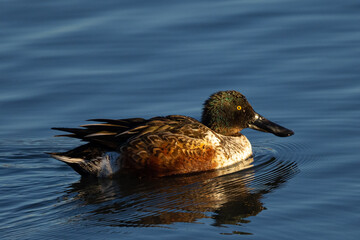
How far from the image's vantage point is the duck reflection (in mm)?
8367

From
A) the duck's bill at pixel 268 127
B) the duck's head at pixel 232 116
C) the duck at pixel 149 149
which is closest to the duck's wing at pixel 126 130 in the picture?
the duck at pixel 149 149

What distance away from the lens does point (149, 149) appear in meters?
10.1

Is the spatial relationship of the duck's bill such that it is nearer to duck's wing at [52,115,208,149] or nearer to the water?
the water

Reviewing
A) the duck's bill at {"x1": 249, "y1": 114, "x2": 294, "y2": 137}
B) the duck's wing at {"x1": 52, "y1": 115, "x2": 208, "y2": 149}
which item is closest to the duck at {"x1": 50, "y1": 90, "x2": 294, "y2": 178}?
the duck's wing at {"x1": 52, "y1": 115, "x2": 208, "y2": 149}

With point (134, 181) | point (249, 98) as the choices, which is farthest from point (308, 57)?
point (134, 181)

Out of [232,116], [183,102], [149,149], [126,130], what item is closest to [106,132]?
[126,130]

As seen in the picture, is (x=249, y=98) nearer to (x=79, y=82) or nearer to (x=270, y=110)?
(x=270, y=110)

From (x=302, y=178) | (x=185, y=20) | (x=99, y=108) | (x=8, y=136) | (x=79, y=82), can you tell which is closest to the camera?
(x=302, y=178)

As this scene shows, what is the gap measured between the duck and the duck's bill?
2.27ft

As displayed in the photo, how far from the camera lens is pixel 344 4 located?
51.4 feet

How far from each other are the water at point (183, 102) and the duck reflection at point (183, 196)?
2cm

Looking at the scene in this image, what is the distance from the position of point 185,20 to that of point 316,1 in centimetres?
281

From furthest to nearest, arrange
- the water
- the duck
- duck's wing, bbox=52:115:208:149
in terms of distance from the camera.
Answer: duck's wing, bbox=52:115:208:149 → the duck → the water

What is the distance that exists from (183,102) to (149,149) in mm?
2409
